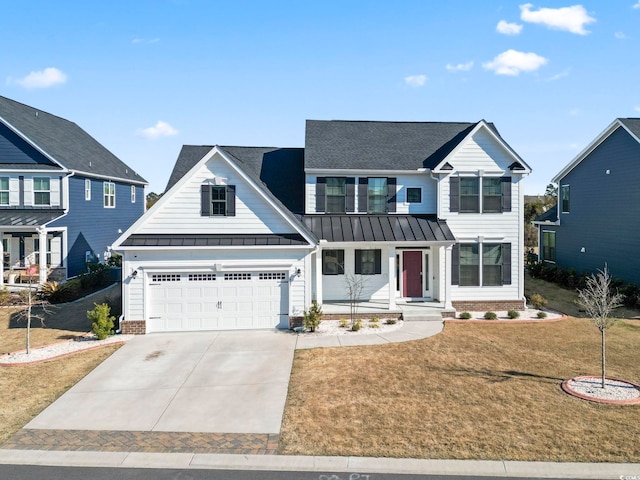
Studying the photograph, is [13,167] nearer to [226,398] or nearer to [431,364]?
[226,398]

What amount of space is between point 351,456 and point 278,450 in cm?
137

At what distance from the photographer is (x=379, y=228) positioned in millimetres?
19906

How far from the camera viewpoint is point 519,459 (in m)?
8.04

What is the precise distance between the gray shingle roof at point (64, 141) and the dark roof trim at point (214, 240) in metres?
12.7

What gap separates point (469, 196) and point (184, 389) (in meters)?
14.8

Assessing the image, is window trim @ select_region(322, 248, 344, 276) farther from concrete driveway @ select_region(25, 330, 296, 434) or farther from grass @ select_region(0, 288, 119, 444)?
grass @ select_region(0, 288, 119, 444)

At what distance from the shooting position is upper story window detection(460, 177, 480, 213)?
20578 mm

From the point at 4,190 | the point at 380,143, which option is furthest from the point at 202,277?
the point at 4,190

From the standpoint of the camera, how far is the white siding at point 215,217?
1697 cm

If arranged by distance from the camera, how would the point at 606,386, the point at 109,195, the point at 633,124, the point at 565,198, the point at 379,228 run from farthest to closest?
the point at 109,195 < the point at 565,198 < the point at 633,124 < the point at 379,228 < the point at 606,386

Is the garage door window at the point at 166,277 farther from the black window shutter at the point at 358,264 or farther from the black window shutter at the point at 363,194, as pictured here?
the black window shutter at the point at 363,194

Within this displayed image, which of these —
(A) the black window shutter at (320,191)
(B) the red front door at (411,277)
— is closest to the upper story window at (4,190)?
(A) the black window shutter at (320,191)

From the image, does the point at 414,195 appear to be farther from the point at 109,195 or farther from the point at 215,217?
the point at 109,195

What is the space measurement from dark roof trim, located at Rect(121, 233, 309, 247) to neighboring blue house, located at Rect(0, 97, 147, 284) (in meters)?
10.3
